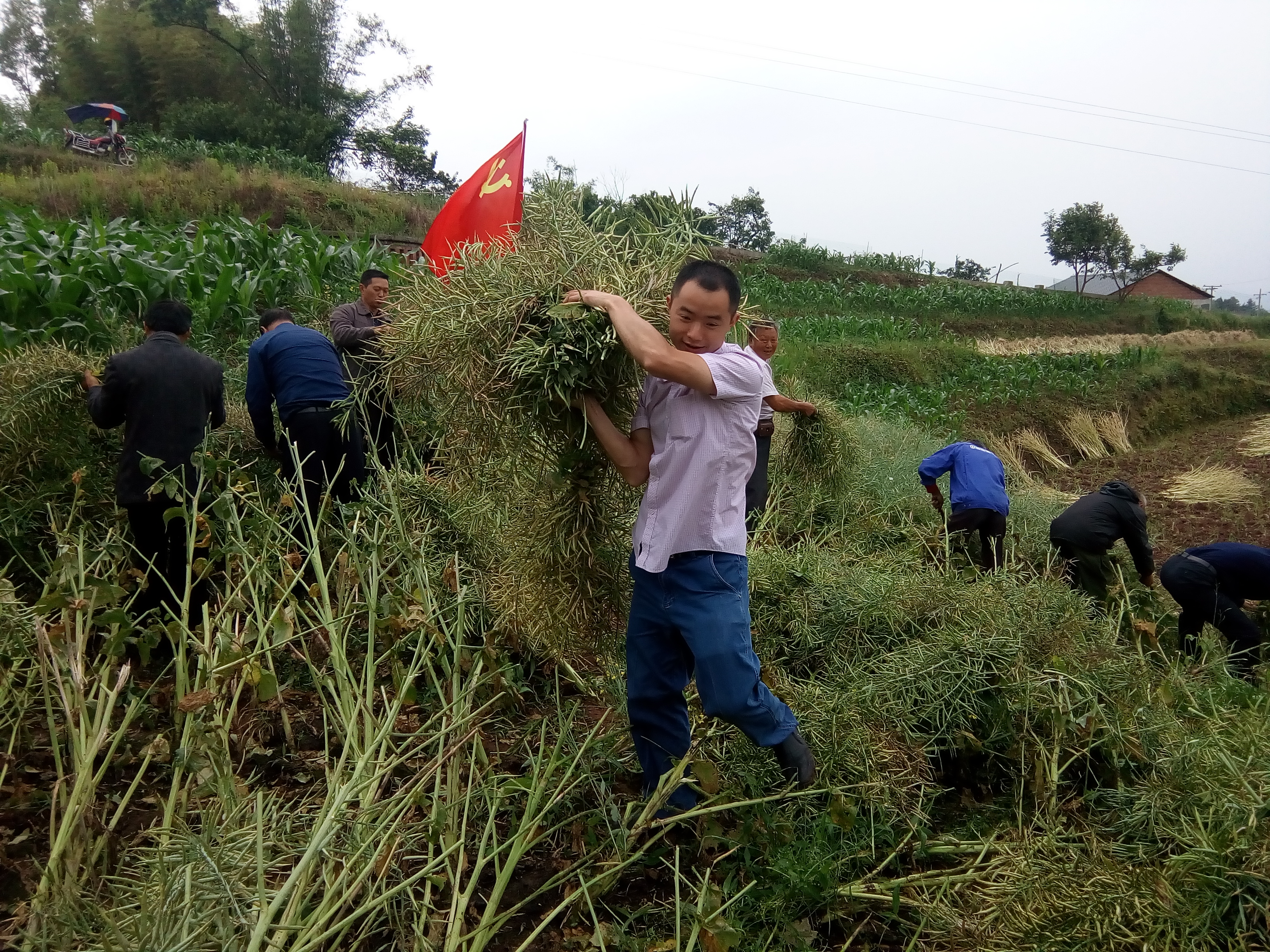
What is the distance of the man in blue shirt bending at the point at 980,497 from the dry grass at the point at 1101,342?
11780 millimetres

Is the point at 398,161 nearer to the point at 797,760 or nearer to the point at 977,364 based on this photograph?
the point at 977,364

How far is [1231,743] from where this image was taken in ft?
8.05

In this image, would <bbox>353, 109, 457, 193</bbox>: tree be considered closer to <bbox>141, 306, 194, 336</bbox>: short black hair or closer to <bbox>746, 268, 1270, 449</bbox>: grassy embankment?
<bbox>746, 268, 1270, 449</bbox>: grassy embankment

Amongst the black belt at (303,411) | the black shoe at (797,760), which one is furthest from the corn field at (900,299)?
the black shoe at (797,760)

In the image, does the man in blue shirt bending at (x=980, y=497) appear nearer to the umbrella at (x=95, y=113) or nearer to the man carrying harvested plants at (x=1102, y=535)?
the man carrying harvested plants at (x=1102, y=535)

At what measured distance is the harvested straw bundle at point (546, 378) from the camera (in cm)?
217

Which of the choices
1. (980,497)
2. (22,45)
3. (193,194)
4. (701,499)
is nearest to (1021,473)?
(980,497)

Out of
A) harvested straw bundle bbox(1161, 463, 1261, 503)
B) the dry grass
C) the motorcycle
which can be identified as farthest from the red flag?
the motorcycle

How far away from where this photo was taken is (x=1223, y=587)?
4.55 meters

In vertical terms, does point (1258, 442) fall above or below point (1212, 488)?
above

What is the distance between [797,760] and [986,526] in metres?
3.47

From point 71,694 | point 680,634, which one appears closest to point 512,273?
point 680,634

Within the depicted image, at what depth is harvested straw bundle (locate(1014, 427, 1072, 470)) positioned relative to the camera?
11.2 m

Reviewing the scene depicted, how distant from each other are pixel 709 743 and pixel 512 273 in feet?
5.31
